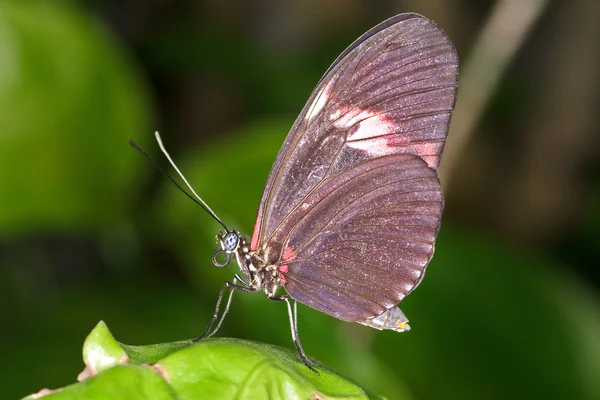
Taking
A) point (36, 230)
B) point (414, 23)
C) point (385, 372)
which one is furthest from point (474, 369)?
point (36, 230)

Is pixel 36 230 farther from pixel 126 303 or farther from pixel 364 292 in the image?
pixel 364 292

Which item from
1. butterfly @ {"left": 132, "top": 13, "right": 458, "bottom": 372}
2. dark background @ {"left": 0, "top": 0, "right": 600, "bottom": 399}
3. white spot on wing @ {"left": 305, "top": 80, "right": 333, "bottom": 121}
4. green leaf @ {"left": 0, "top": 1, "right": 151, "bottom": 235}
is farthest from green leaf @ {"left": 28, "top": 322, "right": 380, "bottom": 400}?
green leaf @ {"left": 0, "top": 1, "right": 151, "bottom": 235}

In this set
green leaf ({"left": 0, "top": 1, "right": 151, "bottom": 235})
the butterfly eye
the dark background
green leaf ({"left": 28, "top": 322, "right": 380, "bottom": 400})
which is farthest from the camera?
green leaf ({"left": 0, "top": 1, "right": 151, "bottom": 235})

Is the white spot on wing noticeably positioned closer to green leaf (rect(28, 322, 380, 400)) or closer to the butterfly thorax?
the butterfly thorax

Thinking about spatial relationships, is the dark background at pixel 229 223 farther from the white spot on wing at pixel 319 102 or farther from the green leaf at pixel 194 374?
the green leaf at pixel 194 374

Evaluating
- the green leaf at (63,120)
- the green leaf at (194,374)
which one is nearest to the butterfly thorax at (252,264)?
Result: the green leaf at (194,374)

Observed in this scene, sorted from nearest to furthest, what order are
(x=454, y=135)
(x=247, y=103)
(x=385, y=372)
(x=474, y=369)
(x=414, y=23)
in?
(x=414, y=23), (x=385, y=372), (x=474, y=369), (x=454, y=135), (x=247, y=103)
